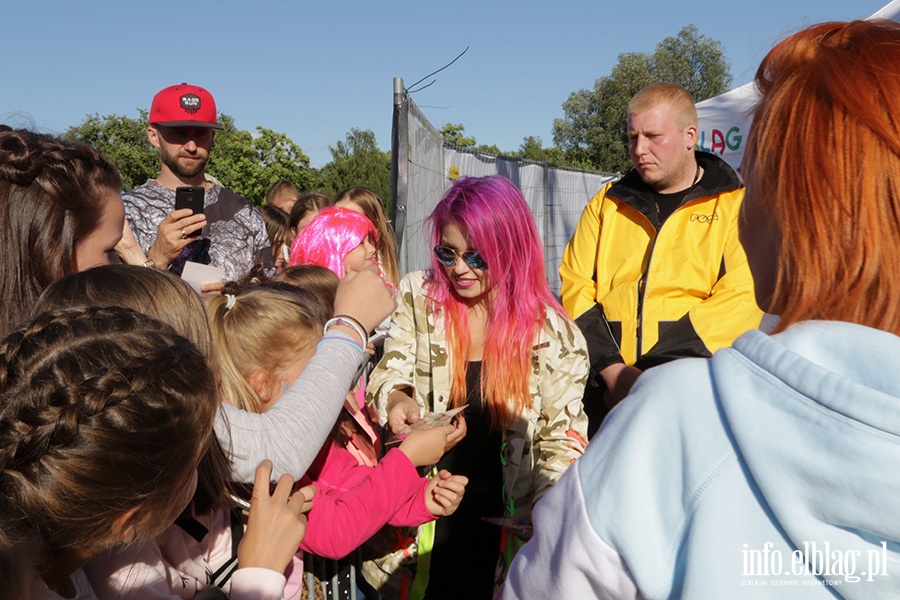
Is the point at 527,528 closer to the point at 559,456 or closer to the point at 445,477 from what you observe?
the point at 445,477

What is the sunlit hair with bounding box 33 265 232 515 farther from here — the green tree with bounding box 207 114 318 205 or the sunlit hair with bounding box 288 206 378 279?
the green tree with bounding box 207 114 318 205

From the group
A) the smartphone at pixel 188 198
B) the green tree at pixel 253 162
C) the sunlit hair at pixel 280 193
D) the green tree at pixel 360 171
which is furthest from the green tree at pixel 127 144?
the smartphone at pixel 188 198

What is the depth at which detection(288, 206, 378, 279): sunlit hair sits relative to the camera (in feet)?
13.9

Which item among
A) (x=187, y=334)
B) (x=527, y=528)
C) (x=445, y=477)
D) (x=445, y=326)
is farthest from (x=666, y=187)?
(x=187, y=334)

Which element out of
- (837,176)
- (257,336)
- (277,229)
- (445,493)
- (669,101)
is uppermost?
(669,101)

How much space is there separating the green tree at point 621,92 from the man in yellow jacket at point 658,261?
32156 mm

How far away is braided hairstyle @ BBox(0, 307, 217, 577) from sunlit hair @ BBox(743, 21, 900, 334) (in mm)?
990

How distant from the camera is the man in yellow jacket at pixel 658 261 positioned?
3396 mm

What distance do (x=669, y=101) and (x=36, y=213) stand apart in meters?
2.91

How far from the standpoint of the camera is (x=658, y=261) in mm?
3557

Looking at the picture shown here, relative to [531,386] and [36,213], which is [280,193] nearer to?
[531,386]

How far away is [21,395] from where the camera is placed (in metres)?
1.20

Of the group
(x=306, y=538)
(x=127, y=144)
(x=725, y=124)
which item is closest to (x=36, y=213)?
(x=306, y=538)

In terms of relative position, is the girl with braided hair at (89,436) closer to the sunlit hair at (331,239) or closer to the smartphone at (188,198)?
the smartphone at (188,198)
